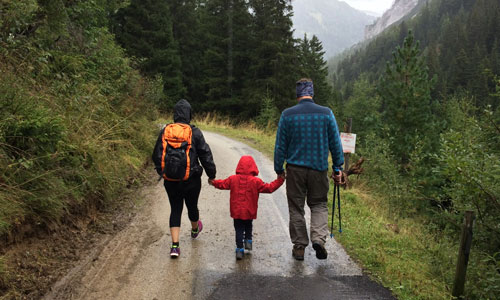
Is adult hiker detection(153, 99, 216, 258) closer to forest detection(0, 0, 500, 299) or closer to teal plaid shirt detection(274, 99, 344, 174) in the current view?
teal plaid shirt detection(274, 99, 344, 174)

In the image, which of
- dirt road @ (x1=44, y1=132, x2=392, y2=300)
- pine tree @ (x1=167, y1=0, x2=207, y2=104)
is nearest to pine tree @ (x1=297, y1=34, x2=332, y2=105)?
pine tree @ (x1=167, y1=0, x2=207, y2=104)

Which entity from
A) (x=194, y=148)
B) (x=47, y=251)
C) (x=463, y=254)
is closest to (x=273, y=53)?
(x=194, y=148)

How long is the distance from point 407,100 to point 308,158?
19.6 meters

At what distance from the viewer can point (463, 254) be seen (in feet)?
11.2

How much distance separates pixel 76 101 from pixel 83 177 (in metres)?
1.77

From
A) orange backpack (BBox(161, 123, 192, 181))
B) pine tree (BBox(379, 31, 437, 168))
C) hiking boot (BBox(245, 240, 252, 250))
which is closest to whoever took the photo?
orange backpack (BBox(161, 123, 192, 181))

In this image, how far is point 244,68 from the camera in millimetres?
29812

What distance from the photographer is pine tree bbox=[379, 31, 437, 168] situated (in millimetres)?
20703

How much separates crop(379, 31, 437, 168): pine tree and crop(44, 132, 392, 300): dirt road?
17.1m

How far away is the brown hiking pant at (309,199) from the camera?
4.25 metres

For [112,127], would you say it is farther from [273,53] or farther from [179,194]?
[273,53]

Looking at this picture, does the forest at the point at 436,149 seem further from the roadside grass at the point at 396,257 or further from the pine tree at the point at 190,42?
the pine tree at the point at 190,42

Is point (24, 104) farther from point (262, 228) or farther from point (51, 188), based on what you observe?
point (262, 228)

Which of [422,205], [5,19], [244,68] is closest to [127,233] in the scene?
[5,19]
